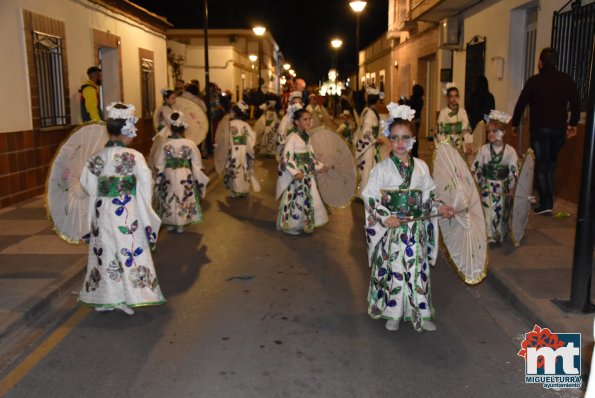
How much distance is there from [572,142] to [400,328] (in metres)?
6.04

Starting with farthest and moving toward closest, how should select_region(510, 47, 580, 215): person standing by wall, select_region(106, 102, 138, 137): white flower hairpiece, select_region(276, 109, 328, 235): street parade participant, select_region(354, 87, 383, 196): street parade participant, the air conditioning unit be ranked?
the air conditioning unit < select_region(354, 87, 383, 196): street parade participant < select_region(510, 47, 580, 215): person standing by wall < select_region(276, 109, 328, 235): street parade participant < select_region(106, 102, 138, 137): white flower hairpiece

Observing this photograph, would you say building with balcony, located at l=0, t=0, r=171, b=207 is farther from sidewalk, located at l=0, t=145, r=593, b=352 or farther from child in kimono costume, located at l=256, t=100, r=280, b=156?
child in kimono costume, located at l=256, t=100, r=280, b=156

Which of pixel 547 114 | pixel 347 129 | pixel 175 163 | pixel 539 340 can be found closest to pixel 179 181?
pixel 175 163

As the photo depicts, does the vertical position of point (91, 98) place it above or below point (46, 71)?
below

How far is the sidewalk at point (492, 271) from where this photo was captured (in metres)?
5.22

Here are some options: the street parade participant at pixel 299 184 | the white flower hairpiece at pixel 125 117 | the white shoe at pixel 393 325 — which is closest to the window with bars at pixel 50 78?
the street parade participant at pixel 299 184

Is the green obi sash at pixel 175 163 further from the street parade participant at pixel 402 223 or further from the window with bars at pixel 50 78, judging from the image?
the street parade participant at pixel 402 223

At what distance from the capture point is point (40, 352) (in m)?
4.73

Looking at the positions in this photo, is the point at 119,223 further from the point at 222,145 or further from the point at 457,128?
the point at 222,145

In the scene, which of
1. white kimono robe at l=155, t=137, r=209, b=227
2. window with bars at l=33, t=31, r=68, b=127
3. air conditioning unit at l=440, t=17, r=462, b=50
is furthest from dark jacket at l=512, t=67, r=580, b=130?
air conditioning unit at l=440, t=17, r=462, b=50

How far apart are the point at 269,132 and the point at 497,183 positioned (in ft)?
38.2

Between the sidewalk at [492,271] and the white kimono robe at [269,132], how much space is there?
1034cm

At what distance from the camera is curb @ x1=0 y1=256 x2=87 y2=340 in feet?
16.7

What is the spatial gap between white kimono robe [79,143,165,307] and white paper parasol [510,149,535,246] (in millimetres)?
3910
